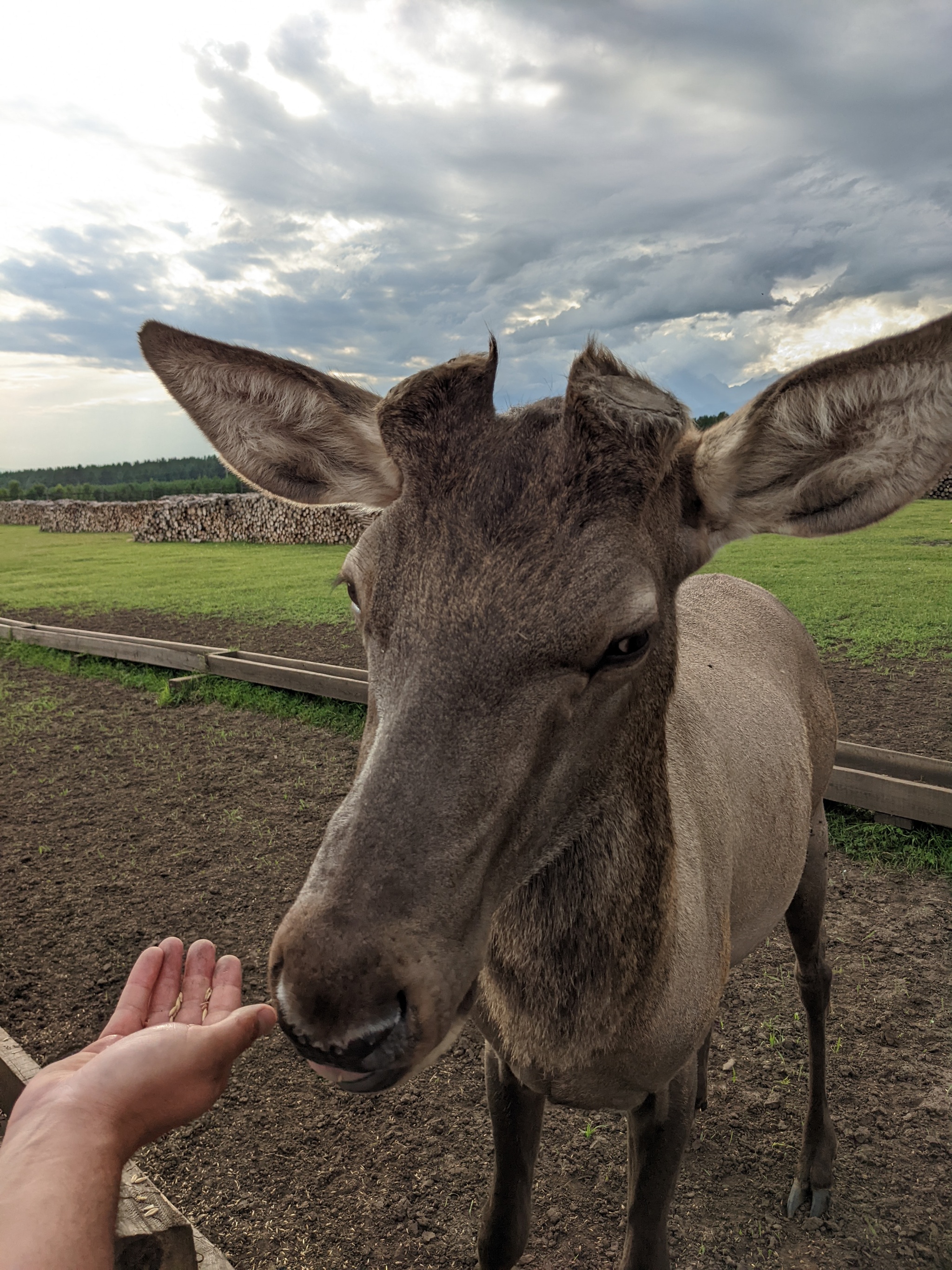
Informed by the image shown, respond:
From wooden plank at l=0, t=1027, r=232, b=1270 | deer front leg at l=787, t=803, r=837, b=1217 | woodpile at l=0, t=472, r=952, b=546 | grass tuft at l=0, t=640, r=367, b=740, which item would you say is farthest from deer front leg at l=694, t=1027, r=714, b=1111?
woodpile at l=0, t=472, r=952, b=546

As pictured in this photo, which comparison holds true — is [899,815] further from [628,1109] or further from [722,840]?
[628,1109]

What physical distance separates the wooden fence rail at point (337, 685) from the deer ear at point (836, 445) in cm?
396

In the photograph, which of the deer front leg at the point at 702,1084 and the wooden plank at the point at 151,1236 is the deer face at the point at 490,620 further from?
the deer front leg at the point at 702,1084

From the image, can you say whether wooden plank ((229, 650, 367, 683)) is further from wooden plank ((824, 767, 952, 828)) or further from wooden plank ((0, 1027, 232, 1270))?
wooden plank ((0, 1027, 232, 1270))

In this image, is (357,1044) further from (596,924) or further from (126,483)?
(126,483)

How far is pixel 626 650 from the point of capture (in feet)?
6.19

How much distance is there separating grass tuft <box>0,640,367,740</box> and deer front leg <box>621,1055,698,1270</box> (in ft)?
15.9

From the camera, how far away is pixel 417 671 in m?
1.71

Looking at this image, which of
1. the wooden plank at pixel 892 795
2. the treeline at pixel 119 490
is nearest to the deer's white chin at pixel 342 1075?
the wooden plank at pixel 892 795

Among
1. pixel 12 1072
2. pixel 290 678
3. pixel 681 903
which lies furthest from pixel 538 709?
pixel 290 678

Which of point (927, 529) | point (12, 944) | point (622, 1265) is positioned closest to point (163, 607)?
point (12, 944)

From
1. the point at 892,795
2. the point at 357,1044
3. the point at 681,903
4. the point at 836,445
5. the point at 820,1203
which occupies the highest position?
the point at 836,445

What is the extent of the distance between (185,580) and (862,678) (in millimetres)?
16834

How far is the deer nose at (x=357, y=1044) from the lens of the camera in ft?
4.49
